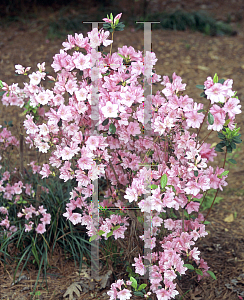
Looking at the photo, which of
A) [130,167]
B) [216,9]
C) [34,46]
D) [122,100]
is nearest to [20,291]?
[130,167]

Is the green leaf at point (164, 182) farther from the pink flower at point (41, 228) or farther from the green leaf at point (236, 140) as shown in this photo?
the pink flower at point (41, 228)

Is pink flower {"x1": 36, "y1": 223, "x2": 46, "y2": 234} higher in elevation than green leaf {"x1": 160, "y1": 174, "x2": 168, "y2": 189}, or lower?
lower

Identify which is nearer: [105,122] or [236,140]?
[105,122]

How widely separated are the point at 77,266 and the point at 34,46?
4.93 m

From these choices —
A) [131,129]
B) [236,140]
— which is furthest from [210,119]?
[131,129]

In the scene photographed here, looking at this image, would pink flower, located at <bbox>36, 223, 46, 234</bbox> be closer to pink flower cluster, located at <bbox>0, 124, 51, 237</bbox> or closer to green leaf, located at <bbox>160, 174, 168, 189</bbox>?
pink flower cluster, located at <bbox>0, 124, 51, 237</bbox>

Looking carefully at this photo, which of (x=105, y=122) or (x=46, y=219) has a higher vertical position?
(x=105, y=122)

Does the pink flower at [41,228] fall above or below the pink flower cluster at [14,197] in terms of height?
below

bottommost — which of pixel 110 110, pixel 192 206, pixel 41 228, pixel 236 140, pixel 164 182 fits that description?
pixel 41 228

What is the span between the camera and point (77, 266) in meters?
2.52


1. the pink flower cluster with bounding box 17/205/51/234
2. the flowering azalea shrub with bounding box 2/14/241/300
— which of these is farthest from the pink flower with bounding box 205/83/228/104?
the pink flower cluster with bounding box 17/205/51/234

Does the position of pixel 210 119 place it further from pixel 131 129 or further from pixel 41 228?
pixel 41 228

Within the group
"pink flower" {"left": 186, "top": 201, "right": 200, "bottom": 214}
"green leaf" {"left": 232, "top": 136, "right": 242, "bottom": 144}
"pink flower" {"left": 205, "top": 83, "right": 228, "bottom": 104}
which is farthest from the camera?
"pink flower" {"left": 186, "top": 201, "right": 200, "bottom": 214}

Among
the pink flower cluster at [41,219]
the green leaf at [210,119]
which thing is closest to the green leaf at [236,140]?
the green leaf at [210,119]
